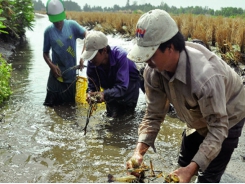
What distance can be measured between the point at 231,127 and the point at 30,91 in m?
5.77

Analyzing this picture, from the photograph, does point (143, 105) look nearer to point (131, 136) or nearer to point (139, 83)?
point (139, 83)

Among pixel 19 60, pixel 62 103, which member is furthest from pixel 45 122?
pixel 19 60

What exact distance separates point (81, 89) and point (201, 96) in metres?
4.35

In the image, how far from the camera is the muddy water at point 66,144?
368 cm

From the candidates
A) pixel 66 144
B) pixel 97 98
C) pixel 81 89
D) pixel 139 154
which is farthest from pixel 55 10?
pixel 139 154

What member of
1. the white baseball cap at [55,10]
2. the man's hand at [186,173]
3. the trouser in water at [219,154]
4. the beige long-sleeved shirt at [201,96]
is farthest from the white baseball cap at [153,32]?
the white baseball cap at [55,10]

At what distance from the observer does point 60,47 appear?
5.75 m

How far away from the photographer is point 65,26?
5.78m

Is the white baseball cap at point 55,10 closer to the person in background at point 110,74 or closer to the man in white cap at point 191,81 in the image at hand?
the person in background at point 110,74

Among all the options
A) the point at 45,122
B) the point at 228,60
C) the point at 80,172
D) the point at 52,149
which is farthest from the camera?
the point at 228,60

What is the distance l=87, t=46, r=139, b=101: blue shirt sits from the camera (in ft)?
15.3

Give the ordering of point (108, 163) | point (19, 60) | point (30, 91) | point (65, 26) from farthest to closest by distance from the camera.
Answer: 1. point (19, 60)
2. point (30, 91)
3. point (65, 26)
4. point (108, 163)

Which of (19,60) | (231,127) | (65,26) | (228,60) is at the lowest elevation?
(19,60)

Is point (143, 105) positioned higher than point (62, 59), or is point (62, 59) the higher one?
point (62, 59)
